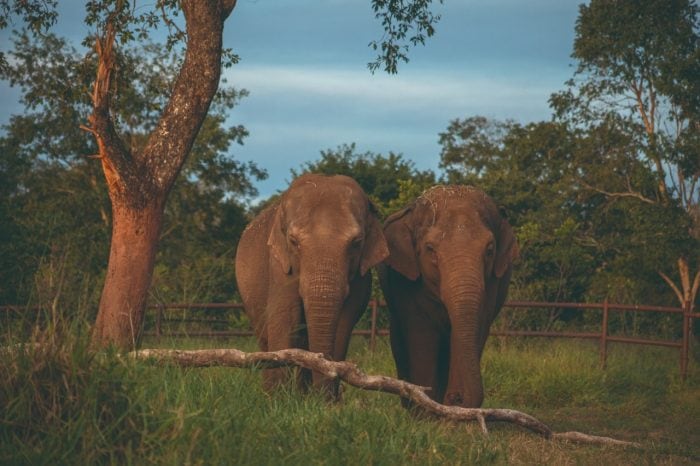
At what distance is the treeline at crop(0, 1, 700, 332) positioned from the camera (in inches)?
1291

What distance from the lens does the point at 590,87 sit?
1391 inches

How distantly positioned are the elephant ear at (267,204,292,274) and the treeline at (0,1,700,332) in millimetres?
16283

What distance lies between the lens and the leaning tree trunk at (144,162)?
13484 mm

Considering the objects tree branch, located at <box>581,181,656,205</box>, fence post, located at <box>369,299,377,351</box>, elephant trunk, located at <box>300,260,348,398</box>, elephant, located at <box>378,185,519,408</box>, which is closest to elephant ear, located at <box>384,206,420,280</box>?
elephant, located at <box>378,185,519,408</box>

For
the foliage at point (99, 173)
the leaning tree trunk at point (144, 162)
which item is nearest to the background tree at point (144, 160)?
the leaning tree trunk at point (144, 162)

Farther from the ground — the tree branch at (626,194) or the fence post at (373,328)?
the tree branch at (626,194)

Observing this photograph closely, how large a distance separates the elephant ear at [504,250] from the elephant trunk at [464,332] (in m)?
0.86

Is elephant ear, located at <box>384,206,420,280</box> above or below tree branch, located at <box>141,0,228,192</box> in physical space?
below

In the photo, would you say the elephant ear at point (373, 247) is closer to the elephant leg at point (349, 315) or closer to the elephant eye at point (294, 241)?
the elephant leg at point (349, 315)

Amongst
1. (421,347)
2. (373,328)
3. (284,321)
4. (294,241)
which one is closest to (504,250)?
(421,347)

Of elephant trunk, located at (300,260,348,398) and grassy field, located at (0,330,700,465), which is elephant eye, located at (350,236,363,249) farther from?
grassy field, located at (0,330,700,465)

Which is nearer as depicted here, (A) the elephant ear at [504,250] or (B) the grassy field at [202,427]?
(B) the grassy field at [202,427]

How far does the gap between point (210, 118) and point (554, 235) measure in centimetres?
1372

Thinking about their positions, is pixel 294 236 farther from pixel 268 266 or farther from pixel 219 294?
pixel 219 294
